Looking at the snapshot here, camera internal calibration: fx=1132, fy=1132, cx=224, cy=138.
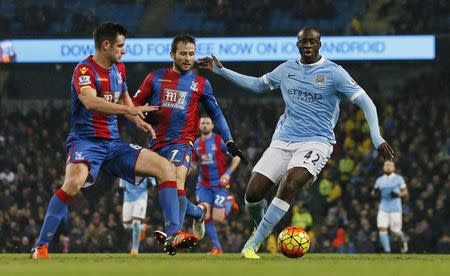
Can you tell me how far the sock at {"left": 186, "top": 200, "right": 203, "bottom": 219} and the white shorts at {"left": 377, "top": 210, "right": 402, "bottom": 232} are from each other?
349 inches

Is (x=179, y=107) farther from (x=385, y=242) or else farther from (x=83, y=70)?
(x=385, y=242)

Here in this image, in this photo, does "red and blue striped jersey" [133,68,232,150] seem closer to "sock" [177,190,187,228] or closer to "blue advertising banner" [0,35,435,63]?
"sock" [177,190,187,228]

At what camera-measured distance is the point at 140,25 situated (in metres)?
30.6

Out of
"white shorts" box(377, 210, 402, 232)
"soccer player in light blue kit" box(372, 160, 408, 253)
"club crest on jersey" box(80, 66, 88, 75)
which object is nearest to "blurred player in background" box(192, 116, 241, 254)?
"soccer player in light blue kit" box(372, 160, 408, 253)

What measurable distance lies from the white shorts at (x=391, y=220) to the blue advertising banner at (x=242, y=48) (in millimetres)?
8365

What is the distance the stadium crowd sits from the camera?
2403 cm

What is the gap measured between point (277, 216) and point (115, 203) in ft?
50.8

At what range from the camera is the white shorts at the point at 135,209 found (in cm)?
1817

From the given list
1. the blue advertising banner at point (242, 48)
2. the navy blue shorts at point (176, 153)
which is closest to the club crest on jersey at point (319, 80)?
the navy blue shorts at point (176, 153)

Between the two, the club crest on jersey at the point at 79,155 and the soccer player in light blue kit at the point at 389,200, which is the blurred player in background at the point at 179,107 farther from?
the soccer player in light blue kit at the point at 389,200

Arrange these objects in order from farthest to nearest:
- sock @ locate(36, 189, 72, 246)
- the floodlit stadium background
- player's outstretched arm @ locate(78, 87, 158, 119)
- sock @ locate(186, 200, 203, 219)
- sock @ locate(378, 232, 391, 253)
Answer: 1. the floodlit stadium background
2. sock @ locate(378, 232, 391, 253)
3. sock @ locate(186, 200, 203, 219)
4. sock @ locate(36, 189, 72, 246)
5. player's outstretched arm @ locate(78, 87, 158, 119)

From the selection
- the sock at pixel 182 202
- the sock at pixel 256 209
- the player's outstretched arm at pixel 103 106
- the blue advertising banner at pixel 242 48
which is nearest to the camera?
the player's outstretched arm at pixel 103 106

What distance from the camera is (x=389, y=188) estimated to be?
813 inches

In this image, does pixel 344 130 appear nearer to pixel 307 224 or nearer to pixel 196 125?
pixel 307 224
